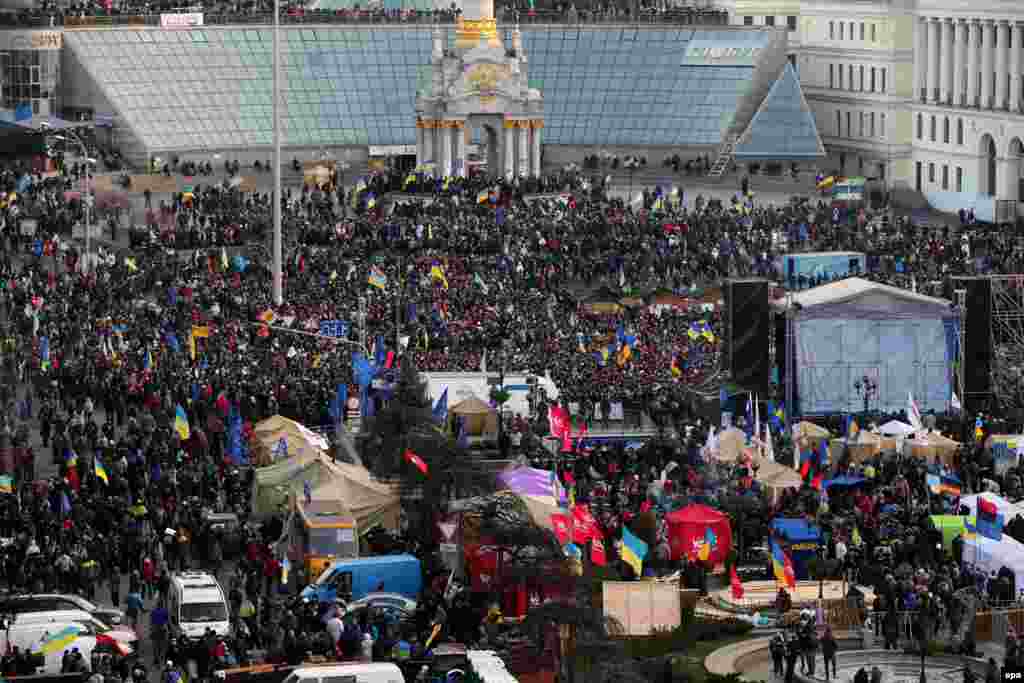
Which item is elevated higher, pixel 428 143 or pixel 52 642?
pixel 428 143

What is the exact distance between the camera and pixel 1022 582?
179ft

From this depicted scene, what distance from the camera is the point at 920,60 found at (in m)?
123

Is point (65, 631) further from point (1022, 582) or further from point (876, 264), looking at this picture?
point (876, 264)

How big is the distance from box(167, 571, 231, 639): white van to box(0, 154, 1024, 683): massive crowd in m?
0.62

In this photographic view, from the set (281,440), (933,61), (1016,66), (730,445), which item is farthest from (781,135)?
(281,440)

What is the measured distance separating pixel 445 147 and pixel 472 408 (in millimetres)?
43712

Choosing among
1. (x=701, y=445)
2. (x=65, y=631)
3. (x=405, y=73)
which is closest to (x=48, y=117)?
(x=405, y=73)

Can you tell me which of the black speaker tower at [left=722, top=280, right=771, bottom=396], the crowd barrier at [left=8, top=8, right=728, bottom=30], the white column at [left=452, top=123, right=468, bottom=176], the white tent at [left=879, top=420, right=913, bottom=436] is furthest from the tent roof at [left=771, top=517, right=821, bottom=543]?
the crowd barrier at [left=8, top=8, right=728, bottom=30]

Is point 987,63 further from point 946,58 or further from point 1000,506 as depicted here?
point 1000,506

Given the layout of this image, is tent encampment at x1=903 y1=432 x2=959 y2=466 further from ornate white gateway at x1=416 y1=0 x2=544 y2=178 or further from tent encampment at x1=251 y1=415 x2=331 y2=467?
ornate white gateway at x1=416 y1=0 x2=544 y2=178

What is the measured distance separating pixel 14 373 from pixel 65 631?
25204 millimetres

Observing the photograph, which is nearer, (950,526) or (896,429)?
(950,526)

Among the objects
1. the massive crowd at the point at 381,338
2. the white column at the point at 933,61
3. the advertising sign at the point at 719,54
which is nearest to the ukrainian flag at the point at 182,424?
the massive crowd at the point at 381,338

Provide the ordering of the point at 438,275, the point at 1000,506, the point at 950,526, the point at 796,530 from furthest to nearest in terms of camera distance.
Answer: the point at 438,275, the point at 1000,506, the point at 796,530, the point at 950,526
